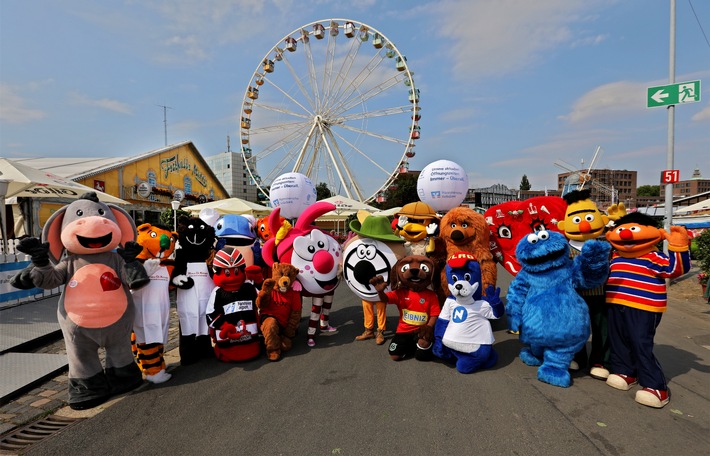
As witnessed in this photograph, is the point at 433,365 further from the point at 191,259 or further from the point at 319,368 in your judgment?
the point at 191,259

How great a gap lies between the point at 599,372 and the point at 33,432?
4.94 m

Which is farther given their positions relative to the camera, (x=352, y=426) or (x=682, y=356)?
(x=682, y=356)

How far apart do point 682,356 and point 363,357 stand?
378 centimetres

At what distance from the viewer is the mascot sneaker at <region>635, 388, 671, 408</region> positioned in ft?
9.71

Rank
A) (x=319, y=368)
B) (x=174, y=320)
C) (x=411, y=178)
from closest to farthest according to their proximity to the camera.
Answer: (x=319, y=368) → (x=174, y=320) → (x=411, y=178)

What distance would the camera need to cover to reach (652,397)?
117 inches

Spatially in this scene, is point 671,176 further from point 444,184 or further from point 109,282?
point 109,282

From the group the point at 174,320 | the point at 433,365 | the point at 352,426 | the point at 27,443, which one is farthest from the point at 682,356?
the point at 174,320

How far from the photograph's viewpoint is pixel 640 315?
3174 mm

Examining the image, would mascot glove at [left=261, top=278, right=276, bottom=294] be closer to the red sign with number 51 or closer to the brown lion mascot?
the brown lion mascot

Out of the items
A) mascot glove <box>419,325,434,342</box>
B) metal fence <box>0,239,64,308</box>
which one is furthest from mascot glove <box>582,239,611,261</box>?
metal fence <box>0,239,64,308</box>

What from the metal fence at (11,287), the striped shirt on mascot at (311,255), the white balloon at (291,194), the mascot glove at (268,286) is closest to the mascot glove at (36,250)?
the mascot glove at (268,286)

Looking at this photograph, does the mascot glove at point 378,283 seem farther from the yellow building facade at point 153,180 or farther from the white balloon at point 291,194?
the yellow building facade at point 153,180

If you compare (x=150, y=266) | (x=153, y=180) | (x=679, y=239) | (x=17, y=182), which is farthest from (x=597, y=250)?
(x=153, y=180)
